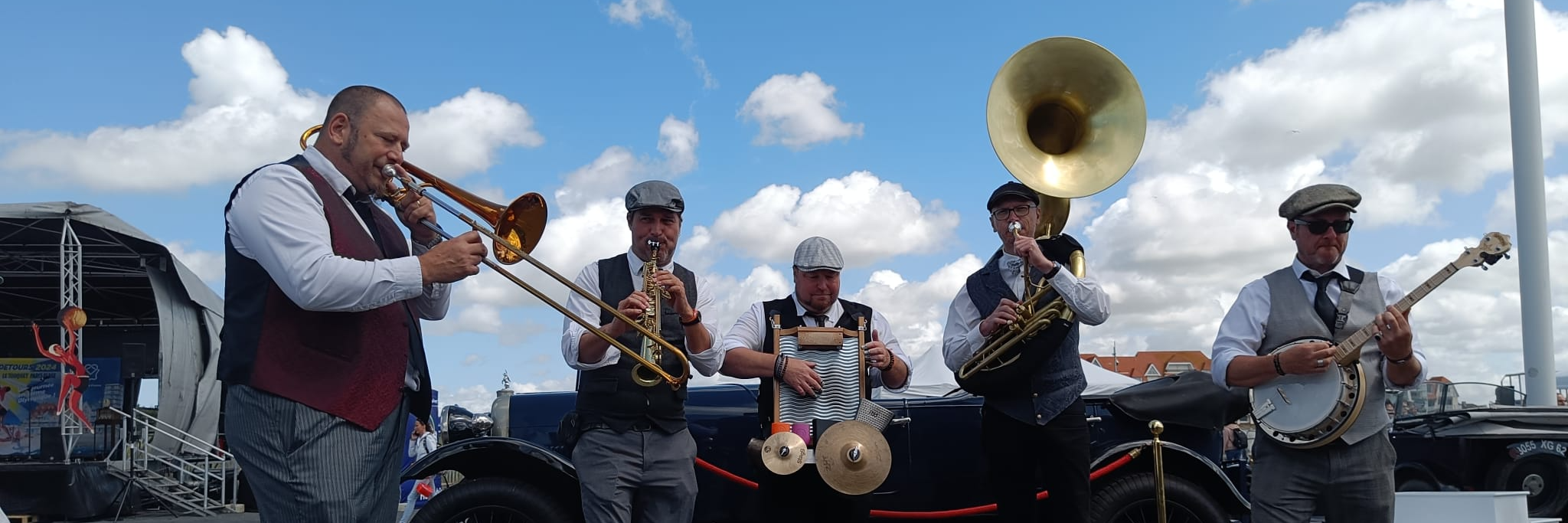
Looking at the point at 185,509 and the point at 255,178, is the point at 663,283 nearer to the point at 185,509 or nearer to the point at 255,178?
the point at 255,178

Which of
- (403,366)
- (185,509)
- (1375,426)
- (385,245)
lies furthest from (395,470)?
(185,509)

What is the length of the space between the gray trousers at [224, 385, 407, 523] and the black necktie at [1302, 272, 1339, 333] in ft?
10.3

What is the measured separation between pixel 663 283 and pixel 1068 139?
80.2 inches

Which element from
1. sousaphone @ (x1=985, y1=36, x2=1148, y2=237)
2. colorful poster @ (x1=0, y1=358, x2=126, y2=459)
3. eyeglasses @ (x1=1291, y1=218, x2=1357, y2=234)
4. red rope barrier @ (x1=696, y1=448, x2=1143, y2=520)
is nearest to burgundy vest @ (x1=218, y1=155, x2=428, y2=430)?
sousaphone @ (x1=985, y1=36, x2=1148, y2=237)

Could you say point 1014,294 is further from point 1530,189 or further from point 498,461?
point 1530,189

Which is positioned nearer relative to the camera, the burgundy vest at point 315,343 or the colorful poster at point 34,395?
the burgundy vest at point 315,343

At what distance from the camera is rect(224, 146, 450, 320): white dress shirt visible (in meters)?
2.23

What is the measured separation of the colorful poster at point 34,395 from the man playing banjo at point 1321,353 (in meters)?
20.5

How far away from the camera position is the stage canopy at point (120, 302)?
1398cm

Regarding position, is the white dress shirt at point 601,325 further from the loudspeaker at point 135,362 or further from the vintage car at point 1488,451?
the loudspeaker at point 135,362

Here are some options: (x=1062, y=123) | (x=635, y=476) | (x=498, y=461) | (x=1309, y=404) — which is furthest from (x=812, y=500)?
(x=1062, y=123)

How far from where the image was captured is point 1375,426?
340 centimetres

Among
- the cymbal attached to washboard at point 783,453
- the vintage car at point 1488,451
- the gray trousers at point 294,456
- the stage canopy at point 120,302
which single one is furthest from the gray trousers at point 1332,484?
the stage canopy at point 120,302

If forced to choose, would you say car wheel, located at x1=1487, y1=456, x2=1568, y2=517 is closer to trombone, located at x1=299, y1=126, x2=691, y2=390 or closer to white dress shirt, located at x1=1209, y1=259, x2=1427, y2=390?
white dress shirt, located at x1=1209, y1=259, x2=1427, y2=390
